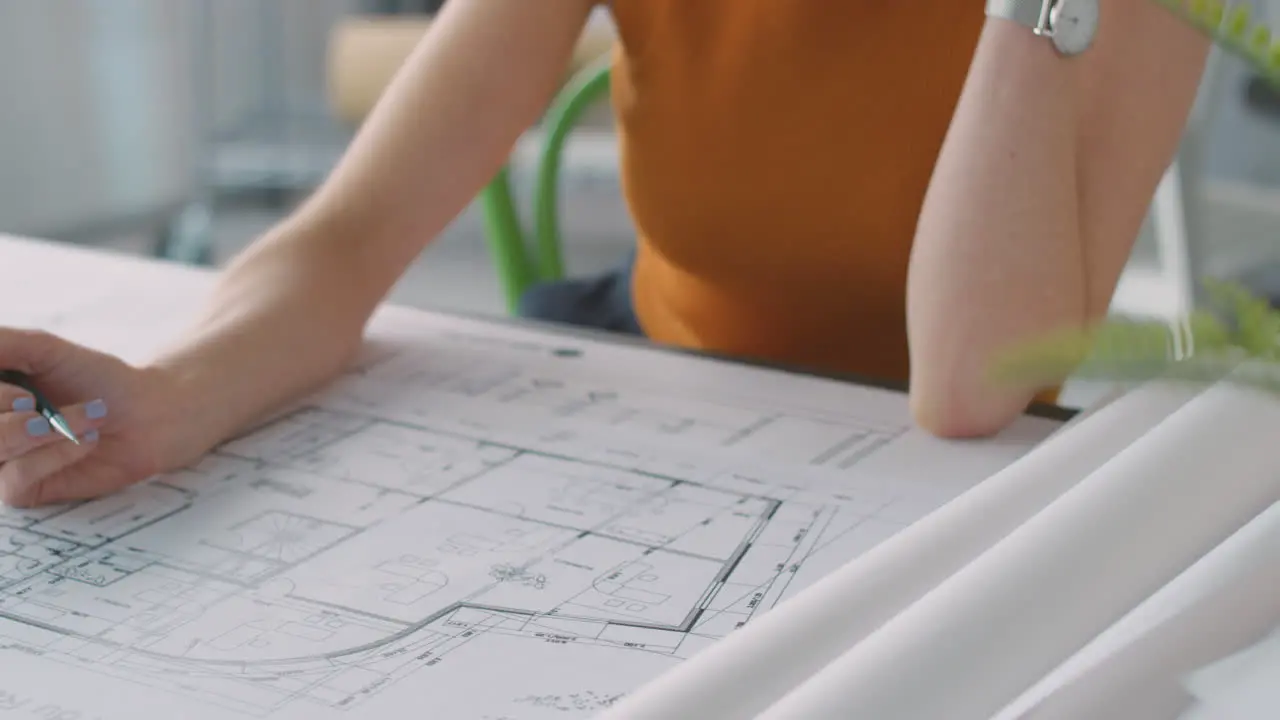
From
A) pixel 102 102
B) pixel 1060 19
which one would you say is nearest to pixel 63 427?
pixel 1060 19

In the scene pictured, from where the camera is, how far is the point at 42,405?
0.76 meters

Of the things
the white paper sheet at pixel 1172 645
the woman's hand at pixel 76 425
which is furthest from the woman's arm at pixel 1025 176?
the woman's hand at pixel 76 425

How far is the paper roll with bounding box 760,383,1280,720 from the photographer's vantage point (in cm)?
40

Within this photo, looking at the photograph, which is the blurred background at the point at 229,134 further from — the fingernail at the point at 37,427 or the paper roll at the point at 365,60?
the fingernail at the point at 37,427

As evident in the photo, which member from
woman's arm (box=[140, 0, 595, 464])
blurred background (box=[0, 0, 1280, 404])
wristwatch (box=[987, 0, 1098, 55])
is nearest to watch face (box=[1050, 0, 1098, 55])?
wristwatch (box=[987, 0, 1098, 55])

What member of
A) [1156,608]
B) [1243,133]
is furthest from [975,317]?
[1243,133]

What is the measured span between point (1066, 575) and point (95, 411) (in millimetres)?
535

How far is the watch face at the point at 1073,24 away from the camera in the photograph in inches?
30.7

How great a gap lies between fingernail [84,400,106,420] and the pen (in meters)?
0.01

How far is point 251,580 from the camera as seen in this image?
655 mm

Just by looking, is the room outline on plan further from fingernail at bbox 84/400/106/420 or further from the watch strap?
the watch strap

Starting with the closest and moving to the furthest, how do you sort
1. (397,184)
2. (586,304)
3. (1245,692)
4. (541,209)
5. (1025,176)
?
(1245,692)
(1025,176)
(397,184)
(586,304)
(541,209)

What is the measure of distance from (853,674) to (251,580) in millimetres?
351

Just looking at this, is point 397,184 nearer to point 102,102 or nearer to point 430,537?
point 430,537
